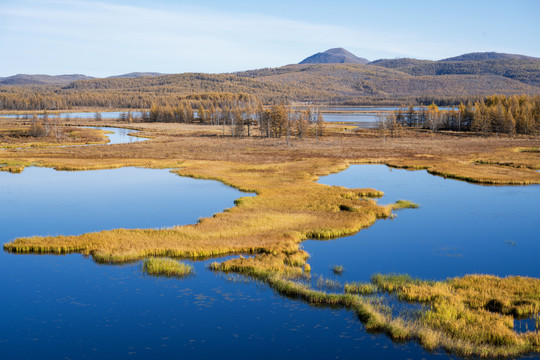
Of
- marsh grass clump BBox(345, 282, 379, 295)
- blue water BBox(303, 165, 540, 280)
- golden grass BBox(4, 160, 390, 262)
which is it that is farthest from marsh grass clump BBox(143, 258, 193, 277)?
marsh grass clump BBox(345, 282, 379, 295)

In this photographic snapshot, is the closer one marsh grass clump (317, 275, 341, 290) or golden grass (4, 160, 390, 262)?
marsh grass clump (317, 275, 341, 290)

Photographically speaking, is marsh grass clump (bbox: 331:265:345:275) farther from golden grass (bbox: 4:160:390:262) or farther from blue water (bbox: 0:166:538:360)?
golden grass (bbox: 4:160:390:262)

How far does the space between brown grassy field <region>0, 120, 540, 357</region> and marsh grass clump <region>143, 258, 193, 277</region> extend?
1.54 m

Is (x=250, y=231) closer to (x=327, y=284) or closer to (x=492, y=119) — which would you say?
(x=327, y=284)

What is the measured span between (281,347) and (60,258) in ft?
53.3

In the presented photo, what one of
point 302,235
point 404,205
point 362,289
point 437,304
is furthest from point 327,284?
point 404,205

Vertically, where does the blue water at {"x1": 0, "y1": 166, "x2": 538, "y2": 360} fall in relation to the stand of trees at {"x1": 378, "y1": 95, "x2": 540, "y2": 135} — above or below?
below

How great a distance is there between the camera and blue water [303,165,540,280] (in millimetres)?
25047

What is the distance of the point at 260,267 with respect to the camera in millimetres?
23766

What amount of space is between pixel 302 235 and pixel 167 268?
9.90 metres

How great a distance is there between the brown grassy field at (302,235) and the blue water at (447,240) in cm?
186

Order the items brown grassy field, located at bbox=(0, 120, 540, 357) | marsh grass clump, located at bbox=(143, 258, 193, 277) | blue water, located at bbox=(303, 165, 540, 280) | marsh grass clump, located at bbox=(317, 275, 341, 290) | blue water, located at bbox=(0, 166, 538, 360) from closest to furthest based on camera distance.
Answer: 1. blue water, located at bbox=(0, 166, 538, 360)
2. brown grassy field, located at bbox=(0, 120, 540, 357)
3. marsh grass clump, located at bbox=(317, 275, 341, 290)
4. marsh grass clump, located at bbox=(143, 258, 193, 277)
5. blue water, located at bbox=(303, 165, 540, 280)

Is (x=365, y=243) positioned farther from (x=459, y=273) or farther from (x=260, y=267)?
(x=260, y=267)

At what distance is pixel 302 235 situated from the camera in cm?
3033
